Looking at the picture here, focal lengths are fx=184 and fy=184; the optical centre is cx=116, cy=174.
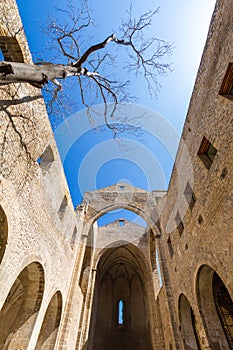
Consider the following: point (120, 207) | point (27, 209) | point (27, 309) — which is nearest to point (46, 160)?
point (27, 209)

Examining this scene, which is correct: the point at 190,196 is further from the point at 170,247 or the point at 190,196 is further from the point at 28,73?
the point at 28,73

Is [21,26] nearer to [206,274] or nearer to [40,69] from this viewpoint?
[40,69]

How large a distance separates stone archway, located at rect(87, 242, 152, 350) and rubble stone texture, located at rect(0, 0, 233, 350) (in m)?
7.39

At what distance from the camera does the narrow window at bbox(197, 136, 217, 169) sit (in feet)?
19.7

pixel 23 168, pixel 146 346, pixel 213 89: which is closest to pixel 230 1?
pixel 213 89

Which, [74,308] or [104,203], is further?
[104,203]

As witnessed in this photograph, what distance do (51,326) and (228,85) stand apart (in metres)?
10.9

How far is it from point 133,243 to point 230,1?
1642 cm

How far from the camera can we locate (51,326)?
7.86m

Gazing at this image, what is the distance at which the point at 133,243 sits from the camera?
16984 millimetres

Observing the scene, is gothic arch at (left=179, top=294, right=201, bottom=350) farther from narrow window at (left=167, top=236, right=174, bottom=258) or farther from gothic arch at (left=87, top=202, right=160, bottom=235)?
gothic arch at (left=87, top=202, right=160, bottom=235)

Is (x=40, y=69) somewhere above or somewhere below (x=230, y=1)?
below

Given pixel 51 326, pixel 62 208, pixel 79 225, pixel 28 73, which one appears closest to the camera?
pixel 28 73

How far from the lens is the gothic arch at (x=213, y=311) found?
5.57 m
